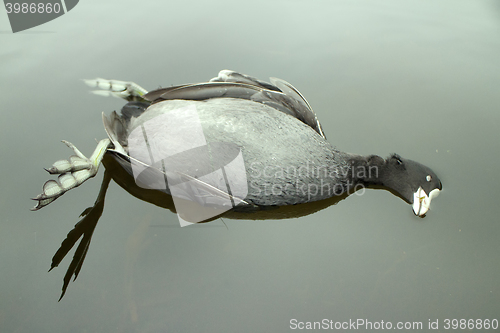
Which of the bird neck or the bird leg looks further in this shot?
the bird neck

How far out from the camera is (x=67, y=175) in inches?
83.9

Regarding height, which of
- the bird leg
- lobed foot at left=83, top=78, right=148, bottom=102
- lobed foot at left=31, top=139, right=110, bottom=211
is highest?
lobed foot at left=83, top=78, right=148, bottom=102

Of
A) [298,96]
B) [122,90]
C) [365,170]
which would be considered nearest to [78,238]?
[122,90]

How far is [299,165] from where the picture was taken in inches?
83.7

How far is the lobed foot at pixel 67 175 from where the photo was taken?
205 cm

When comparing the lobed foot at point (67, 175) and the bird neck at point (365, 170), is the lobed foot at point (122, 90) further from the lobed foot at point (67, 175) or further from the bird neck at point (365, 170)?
the bird neck at point (365, 170)

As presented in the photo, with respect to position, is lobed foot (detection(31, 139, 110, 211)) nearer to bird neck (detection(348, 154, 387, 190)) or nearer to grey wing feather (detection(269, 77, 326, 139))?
grey wing feather (detection(269, 77, 326, 139))

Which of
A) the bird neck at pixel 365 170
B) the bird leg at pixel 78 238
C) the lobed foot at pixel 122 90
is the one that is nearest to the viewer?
the bird leg at pixel 78 238

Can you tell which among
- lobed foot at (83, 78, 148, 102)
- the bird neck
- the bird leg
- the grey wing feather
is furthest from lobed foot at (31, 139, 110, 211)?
the bird neck

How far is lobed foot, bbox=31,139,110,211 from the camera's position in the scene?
2055mm

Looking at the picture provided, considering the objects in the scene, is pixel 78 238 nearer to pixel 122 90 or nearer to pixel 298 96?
pixel 122 90

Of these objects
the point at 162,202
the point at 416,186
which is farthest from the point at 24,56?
the point at 416,186

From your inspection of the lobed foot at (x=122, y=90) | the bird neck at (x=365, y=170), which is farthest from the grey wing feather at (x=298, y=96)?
A: the lobed foot at (x=122, y=90)

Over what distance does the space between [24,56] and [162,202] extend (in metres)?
2.04
